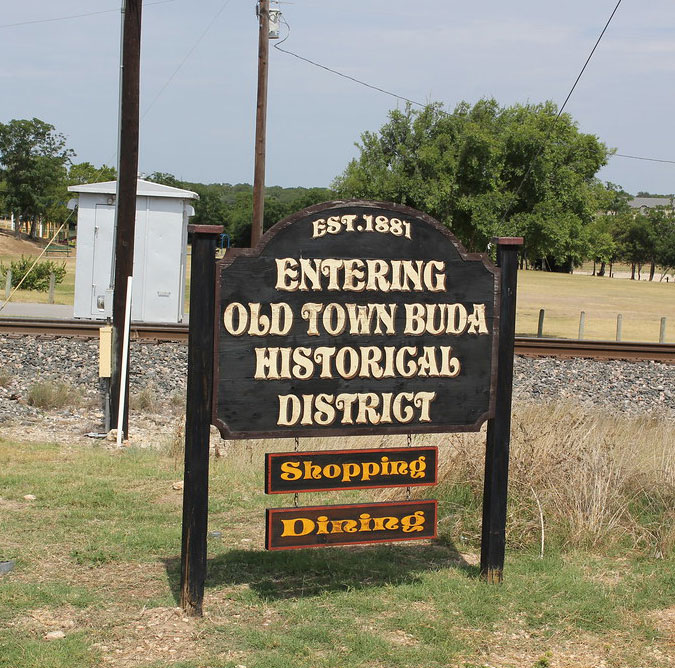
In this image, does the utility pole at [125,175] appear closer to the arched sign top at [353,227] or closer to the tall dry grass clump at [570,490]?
the tall dry grass clump at [570,490]

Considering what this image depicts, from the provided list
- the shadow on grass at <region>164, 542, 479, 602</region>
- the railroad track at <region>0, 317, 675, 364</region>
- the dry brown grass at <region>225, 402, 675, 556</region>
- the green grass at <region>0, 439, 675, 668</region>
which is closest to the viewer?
the green grass at <region>0, 439, 675, 668</region>

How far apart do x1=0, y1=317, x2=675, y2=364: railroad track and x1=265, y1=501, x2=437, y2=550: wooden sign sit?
9.33 meters

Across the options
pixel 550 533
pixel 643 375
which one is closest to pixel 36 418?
pixel 550 533

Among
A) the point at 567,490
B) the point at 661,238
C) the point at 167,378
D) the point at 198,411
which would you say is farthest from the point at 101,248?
the point at 661,238

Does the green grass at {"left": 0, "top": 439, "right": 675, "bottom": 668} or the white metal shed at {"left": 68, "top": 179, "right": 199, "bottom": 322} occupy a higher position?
the white metal shed at {"left": 68, "top": 179, "right": 199, "bottom": 322}

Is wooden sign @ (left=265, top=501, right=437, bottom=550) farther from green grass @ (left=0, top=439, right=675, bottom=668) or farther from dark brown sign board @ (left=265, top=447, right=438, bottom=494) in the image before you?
green grass @ (left=0, top=439, right=675, bottom=668)

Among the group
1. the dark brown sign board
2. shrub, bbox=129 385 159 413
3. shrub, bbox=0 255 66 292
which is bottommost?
shrub, bbox=129 385 159 413

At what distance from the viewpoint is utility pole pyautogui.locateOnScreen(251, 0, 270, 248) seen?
20141 mm

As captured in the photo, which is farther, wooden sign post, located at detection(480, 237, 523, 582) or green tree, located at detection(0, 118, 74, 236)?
green tree, located at detection(0, 118, 74, 236)

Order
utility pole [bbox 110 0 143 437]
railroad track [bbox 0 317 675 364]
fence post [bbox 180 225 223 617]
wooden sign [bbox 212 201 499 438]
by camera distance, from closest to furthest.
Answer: fence post [bbox 180 225 223 617]
wooden sign [bbox 212 201 499 438]
utility pole [bbox 110 0 143 437]
railroad track [bbox 0 317 675 364]

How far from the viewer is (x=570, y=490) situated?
21.6 feet

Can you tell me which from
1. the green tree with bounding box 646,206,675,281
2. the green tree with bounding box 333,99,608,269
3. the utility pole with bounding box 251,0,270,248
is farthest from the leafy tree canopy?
the utility pole with bounding box 251,0,270,248

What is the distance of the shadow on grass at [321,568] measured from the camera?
569cm

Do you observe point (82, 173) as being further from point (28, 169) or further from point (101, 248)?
point (101, 248)
